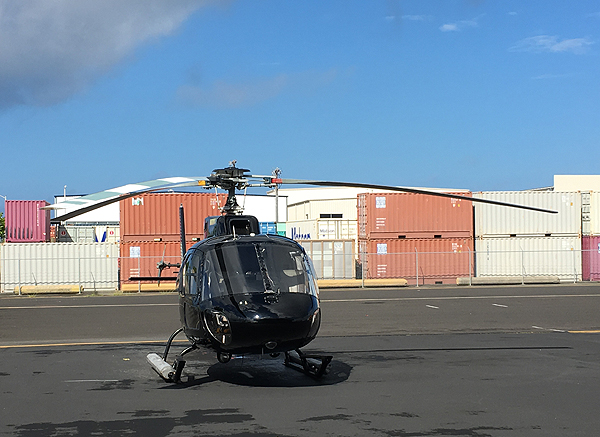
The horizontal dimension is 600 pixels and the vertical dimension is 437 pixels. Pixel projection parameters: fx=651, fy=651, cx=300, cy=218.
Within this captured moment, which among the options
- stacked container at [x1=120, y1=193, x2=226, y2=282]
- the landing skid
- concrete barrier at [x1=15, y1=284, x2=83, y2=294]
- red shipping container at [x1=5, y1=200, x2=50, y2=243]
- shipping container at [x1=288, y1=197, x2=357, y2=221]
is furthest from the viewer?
shipping container at [x1=288, y1=197, x2=357, y2=221]

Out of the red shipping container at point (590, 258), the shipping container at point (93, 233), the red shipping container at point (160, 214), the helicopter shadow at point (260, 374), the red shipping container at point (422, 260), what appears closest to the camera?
the helicopter shadow at point (260, 374)

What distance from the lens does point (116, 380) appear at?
9250 mm

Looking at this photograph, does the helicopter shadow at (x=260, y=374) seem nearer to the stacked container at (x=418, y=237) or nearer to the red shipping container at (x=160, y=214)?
the red shipping container at (x=160, y=214)

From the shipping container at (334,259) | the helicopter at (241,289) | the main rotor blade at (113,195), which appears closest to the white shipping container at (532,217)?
the shipping container at (334,259)

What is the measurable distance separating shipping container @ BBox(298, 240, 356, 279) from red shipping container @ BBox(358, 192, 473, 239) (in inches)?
54.3

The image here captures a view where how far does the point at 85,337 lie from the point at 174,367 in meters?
6.60

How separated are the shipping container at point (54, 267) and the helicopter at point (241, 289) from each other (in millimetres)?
21839

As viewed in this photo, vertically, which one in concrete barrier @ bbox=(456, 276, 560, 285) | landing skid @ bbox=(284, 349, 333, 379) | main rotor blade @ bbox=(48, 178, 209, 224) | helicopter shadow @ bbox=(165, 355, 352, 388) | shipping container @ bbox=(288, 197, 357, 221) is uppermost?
shipping container @ bbox=(288, 197, 357, 221)

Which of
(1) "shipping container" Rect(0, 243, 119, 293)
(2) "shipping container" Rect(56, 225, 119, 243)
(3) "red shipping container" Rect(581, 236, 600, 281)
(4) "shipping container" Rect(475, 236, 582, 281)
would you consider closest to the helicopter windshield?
(1) "shipping container" Rect(0, 243, 119, 293)

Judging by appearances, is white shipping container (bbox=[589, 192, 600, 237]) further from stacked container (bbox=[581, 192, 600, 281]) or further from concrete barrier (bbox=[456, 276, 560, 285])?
concrete barrier (bbox=[456, 276, 560, 285])

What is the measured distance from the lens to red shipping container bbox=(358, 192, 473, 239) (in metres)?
32.0

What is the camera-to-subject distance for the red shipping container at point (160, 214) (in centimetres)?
3078

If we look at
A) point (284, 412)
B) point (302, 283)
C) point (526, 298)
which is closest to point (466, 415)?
point (284, 412)

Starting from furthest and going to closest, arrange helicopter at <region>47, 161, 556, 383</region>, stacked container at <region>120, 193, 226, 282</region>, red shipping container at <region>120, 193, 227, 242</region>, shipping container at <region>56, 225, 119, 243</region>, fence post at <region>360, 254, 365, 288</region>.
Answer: shipping container at <region>56, 225, 119, 243</region>
red shipping container at <region>120, 193, 227, 242</region>
stacked container at <region>120, 193, 226, 282</region>
fence post at <region>360, 254, 365, 288</region>
helicopter at <region>47, 161, 556, 383</region>
